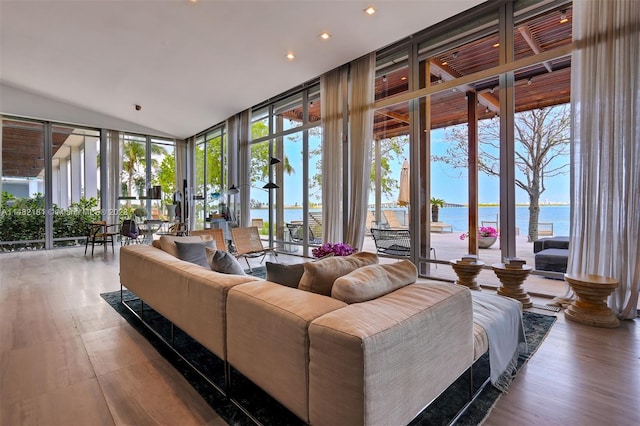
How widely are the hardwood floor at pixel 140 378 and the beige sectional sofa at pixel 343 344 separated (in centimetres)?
40

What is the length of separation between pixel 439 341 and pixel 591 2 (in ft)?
12.8

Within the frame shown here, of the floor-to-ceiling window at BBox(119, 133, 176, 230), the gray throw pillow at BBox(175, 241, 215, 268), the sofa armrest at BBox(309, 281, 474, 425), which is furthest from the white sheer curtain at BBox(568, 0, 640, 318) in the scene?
the floor-to-ceiling window at BBox(119, 133, 176, 230)

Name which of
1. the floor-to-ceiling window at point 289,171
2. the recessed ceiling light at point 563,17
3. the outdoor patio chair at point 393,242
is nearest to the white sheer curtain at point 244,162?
the floor-to-ceiling window at point 289,171

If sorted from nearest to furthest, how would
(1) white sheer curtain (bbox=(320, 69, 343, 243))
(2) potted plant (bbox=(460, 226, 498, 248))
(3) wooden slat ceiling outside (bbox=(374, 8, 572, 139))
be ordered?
(3) wooden slat ceiling outside (bbox=(374, 8, 572, 139))
(2) potted plant (bbox=(460, 226, 498, 248))
(1) white sheer curtain (bbox=(320, 69, 343, 243))

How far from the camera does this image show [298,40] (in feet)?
14.7

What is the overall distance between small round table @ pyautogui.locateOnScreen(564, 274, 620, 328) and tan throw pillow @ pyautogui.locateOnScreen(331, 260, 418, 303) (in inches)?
89.0

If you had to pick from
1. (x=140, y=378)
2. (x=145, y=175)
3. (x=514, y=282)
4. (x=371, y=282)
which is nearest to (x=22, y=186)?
(x=145, y=175)

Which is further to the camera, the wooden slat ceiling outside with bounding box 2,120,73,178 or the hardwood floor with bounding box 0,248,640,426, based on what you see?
the wooden slat ceiling outside with bounding box 2,120,73,178

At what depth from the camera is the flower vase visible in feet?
13.7

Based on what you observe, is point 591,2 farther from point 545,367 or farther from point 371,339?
point 371,339

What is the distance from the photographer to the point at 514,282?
3.45 meters

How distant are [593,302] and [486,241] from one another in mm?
1437

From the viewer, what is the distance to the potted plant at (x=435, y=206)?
15.2 feet

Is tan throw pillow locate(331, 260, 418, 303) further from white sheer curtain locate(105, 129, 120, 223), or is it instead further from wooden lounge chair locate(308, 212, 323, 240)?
white sheer curtain locate(105, 129, 120, 223)
